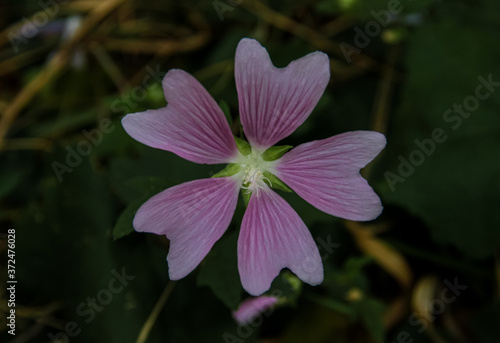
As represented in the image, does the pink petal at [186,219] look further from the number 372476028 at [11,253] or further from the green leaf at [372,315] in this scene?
the number 372476028 at [11,253]

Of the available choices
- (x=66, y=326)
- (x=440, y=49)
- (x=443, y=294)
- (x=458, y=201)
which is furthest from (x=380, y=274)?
(x=66, y=326)

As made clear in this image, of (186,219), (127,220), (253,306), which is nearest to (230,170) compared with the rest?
(186,219)

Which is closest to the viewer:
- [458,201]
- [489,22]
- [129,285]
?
[129,285]

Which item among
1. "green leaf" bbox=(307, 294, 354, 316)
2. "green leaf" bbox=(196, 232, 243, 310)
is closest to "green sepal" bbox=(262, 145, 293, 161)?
"green leaf" bbox=(196, 232, 243, 310)

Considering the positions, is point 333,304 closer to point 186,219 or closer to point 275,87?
point 186,219

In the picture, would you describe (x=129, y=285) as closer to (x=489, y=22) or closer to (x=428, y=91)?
(x=428, y=91)

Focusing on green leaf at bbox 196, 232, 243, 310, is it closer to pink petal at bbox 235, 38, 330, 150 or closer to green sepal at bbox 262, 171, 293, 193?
green sepal at bbox 262, 171, 293, 193

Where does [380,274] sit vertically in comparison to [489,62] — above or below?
below
